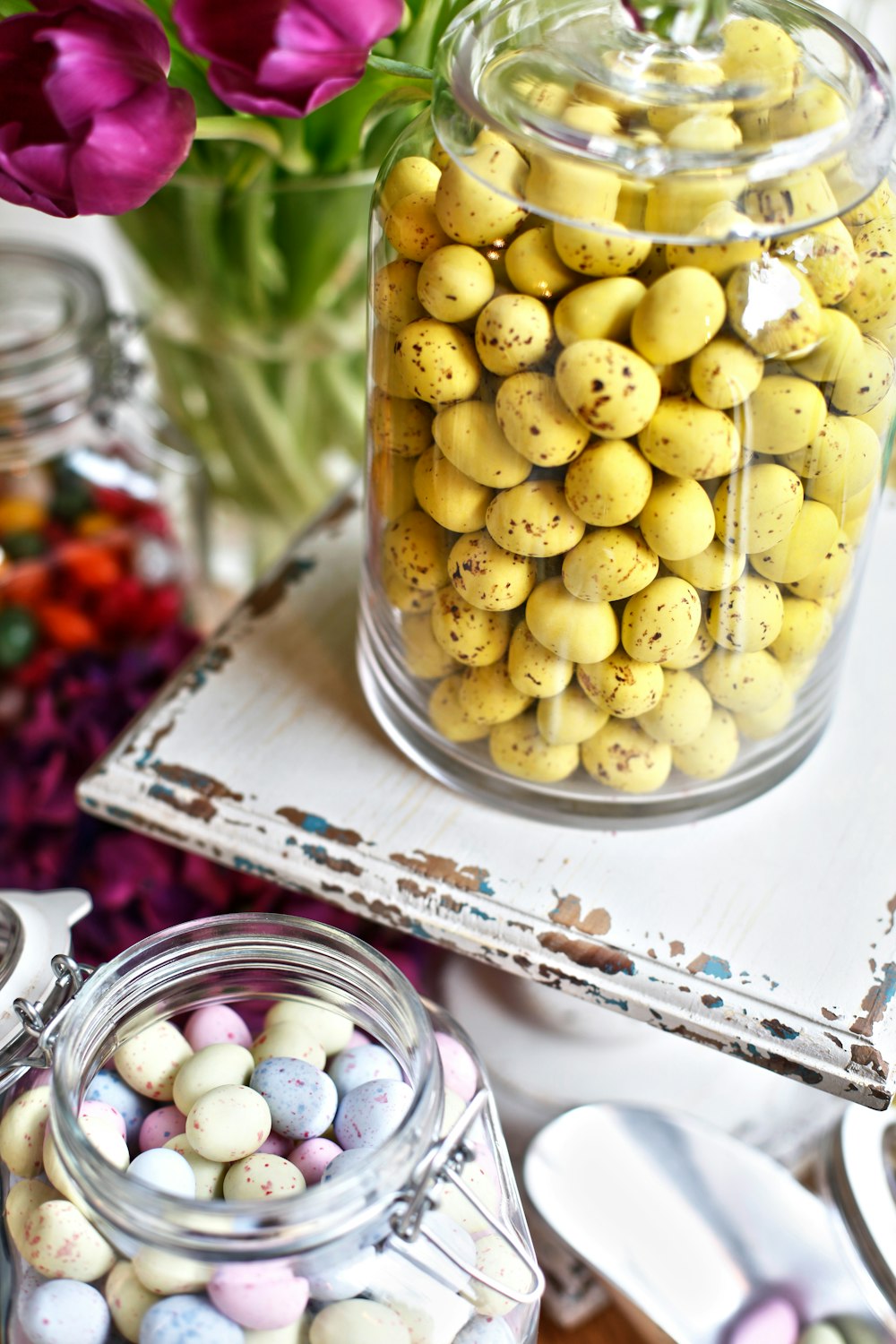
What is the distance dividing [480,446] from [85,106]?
124 mm

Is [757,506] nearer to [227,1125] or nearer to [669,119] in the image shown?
[669,119]

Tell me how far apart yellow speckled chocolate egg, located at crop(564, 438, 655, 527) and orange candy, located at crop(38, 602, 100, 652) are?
1.23 feet

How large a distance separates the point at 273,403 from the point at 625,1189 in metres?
0.40

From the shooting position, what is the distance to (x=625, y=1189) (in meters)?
0.43

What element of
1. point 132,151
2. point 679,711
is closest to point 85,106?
point 132,151

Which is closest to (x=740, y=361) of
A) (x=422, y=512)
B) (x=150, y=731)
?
(x=422, y=512)

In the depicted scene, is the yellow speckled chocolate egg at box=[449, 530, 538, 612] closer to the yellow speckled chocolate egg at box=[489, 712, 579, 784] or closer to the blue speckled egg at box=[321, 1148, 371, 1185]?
the yellow speckled chocolate egg at box=[489, 712, 579, 784]

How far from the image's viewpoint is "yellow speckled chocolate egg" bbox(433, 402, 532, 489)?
31 centimetres

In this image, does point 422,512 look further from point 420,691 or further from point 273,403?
point 273,403

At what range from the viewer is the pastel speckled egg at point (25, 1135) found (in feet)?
1.06

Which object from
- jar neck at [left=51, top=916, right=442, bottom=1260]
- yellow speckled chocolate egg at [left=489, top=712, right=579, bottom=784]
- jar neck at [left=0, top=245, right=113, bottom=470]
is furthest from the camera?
jar neck at [left=0, top=245, right=113, bottom=470]

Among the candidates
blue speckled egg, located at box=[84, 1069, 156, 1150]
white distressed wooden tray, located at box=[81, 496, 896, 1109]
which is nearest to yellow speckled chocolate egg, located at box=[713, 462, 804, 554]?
white distressed wooden tray, located at box=[81, 496, 896, 1109]

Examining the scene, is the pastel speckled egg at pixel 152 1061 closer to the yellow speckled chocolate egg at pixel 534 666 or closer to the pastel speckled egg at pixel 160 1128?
the pastel speckled egg at pixel 160 1128

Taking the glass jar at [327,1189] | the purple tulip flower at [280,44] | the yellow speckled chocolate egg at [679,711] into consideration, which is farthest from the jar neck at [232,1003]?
the purple tulip flower at [280,44]
